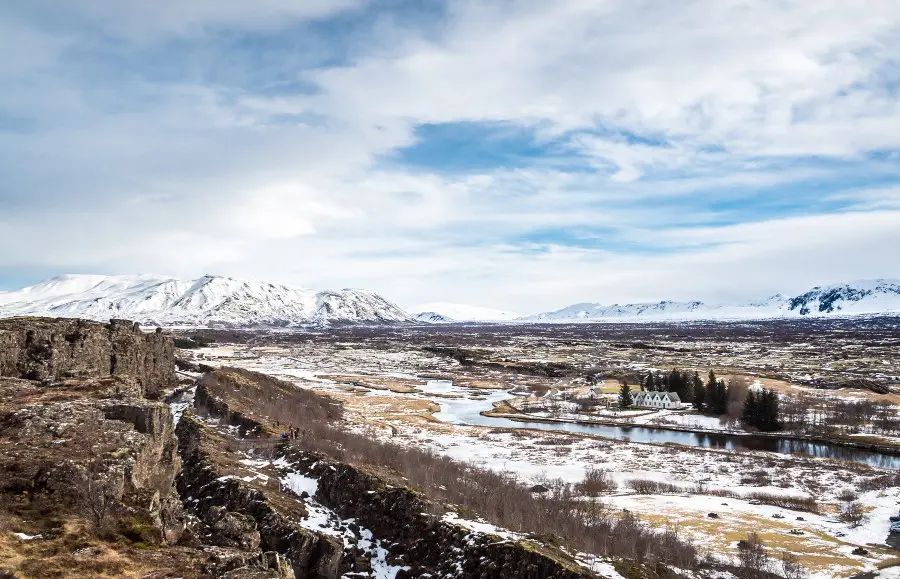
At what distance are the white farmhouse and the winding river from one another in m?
16.6

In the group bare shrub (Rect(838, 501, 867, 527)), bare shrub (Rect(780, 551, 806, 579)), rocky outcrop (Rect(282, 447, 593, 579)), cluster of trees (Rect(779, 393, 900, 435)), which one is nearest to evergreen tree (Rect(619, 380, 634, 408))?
cluster of trees (Rect(779, 393, 900, 435))

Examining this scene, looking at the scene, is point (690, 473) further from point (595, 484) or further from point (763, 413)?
point (763, 413)

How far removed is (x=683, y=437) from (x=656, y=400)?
2275 centimetres

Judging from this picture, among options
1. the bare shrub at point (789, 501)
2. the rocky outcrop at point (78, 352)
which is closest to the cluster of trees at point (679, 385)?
the bare shrub at point (789, 501)

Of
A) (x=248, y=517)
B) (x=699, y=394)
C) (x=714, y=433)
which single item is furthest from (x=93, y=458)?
(x=699, y=394)

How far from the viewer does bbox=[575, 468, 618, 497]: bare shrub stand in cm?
4853

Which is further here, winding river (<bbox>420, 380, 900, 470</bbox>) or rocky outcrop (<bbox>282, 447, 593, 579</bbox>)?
winding river (<bbox>420, 380, 900, 470</bbox>)

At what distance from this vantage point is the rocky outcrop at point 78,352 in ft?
108

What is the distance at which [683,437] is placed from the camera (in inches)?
3327

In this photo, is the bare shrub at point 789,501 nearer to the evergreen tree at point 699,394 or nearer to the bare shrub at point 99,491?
the bare shrub at point 99,491

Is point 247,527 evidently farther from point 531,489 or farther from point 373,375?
point 373,375

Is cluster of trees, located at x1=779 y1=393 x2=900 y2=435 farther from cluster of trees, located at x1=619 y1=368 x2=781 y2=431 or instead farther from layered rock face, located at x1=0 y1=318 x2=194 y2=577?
layered rock face, located at x1=0 y1=318 x2=194 y2=577

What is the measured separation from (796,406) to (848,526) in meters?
65.8

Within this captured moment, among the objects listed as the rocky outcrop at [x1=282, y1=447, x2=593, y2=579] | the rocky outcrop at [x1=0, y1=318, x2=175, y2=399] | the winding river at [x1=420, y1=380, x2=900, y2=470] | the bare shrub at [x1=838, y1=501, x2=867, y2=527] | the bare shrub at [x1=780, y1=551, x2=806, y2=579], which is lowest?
the winding river at [x1=420, y1=380, x2=900, y2=470]
